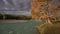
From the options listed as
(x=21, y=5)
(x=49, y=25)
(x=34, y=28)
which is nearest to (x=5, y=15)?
(x=21, y=5)

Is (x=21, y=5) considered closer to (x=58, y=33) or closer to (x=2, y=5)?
(x=2, y=5)

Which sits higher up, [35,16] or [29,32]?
[35,16]

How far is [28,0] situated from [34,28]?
37cm

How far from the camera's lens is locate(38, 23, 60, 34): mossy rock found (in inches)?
96.8

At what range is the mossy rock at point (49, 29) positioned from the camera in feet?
8.07

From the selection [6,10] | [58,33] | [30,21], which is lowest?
[58,33]

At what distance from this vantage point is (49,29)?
8.09 feet

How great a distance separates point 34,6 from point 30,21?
20 cm

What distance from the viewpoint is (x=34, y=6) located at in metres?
2.54

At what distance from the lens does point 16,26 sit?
2.51m

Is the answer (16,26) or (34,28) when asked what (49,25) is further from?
(16,26)

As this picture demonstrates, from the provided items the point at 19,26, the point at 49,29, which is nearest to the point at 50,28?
the point at 49,29

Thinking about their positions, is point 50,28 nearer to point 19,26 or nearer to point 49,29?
point 49,29

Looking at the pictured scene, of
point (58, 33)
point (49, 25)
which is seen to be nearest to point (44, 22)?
point (49, 25)
